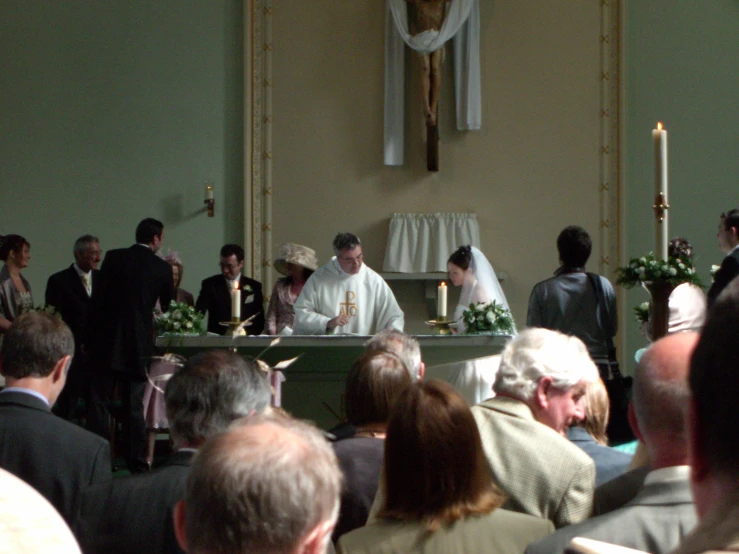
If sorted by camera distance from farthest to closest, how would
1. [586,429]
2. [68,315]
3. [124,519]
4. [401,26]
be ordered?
[401,26] → [68,315] → [586,429] → [124,519]

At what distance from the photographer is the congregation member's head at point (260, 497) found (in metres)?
1.48

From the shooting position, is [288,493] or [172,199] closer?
[288,493]

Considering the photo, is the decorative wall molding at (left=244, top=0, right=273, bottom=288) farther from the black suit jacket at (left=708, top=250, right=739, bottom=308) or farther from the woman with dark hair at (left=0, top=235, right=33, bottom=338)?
the black suit jacket at (left=708, top=250, right=739, bottom=308)

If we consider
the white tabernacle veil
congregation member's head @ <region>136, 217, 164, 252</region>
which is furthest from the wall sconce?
the white tabernacle veil

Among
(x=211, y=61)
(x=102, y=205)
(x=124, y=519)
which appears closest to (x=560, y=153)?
(x=211, y=61)

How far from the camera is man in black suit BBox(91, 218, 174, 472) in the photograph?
7.99 metres

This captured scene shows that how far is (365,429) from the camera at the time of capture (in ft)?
10.8

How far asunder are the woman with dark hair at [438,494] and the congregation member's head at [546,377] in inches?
30.2

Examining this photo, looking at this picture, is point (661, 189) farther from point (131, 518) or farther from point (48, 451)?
point (131, 518)

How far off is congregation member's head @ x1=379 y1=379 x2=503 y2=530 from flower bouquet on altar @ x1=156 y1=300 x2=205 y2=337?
5076mm

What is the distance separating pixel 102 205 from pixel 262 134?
178 centimetres

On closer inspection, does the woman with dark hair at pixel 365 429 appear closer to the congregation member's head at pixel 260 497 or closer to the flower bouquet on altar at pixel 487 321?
the congregation member's head at pixel 260 497

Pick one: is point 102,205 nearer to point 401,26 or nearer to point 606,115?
point 401,26

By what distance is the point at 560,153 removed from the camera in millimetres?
11148
